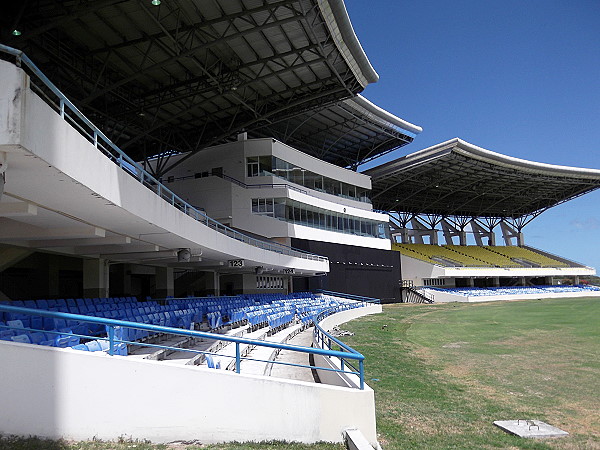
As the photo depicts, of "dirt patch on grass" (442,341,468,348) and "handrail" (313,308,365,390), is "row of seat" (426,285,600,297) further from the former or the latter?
"dirt patch on grass" (442,341,468,348)

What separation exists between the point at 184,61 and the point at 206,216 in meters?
11.9

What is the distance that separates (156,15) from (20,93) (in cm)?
→ 1844

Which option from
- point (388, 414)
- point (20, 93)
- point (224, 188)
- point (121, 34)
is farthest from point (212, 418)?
point (224, 188)

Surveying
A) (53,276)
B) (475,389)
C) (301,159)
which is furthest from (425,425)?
(301,159)

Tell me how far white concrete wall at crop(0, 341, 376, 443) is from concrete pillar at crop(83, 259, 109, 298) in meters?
13.7

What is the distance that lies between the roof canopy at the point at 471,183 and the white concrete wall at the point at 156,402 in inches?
1819

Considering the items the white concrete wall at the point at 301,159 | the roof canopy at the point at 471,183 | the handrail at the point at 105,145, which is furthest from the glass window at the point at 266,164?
the roof canopy at the point at 471,183

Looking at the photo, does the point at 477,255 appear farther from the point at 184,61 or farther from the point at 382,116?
the point at 184,61

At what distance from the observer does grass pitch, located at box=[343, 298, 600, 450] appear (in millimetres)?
7309

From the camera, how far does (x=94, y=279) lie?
19156mm

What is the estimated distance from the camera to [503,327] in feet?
76.4

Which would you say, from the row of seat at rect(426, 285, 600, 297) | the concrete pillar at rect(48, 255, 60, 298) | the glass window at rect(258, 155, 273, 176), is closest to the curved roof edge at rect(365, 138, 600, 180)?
the row of seat at rect(426, 285, 600, 297)

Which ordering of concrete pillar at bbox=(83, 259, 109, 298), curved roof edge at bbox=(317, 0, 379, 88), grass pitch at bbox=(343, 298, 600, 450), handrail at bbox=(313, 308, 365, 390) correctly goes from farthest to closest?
curved roof edge at bbox=(317, 0, 379, 88), concrete pillar at bbox=(83, 259, 109, 298), grass pitch at bbox=(343, 298, 600, 450), handrail at bbox=(313, 308, 365, 390)

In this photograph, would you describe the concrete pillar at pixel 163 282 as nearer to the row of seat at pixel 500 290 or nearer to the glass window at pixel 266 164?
the glass window at pixel 266 164
